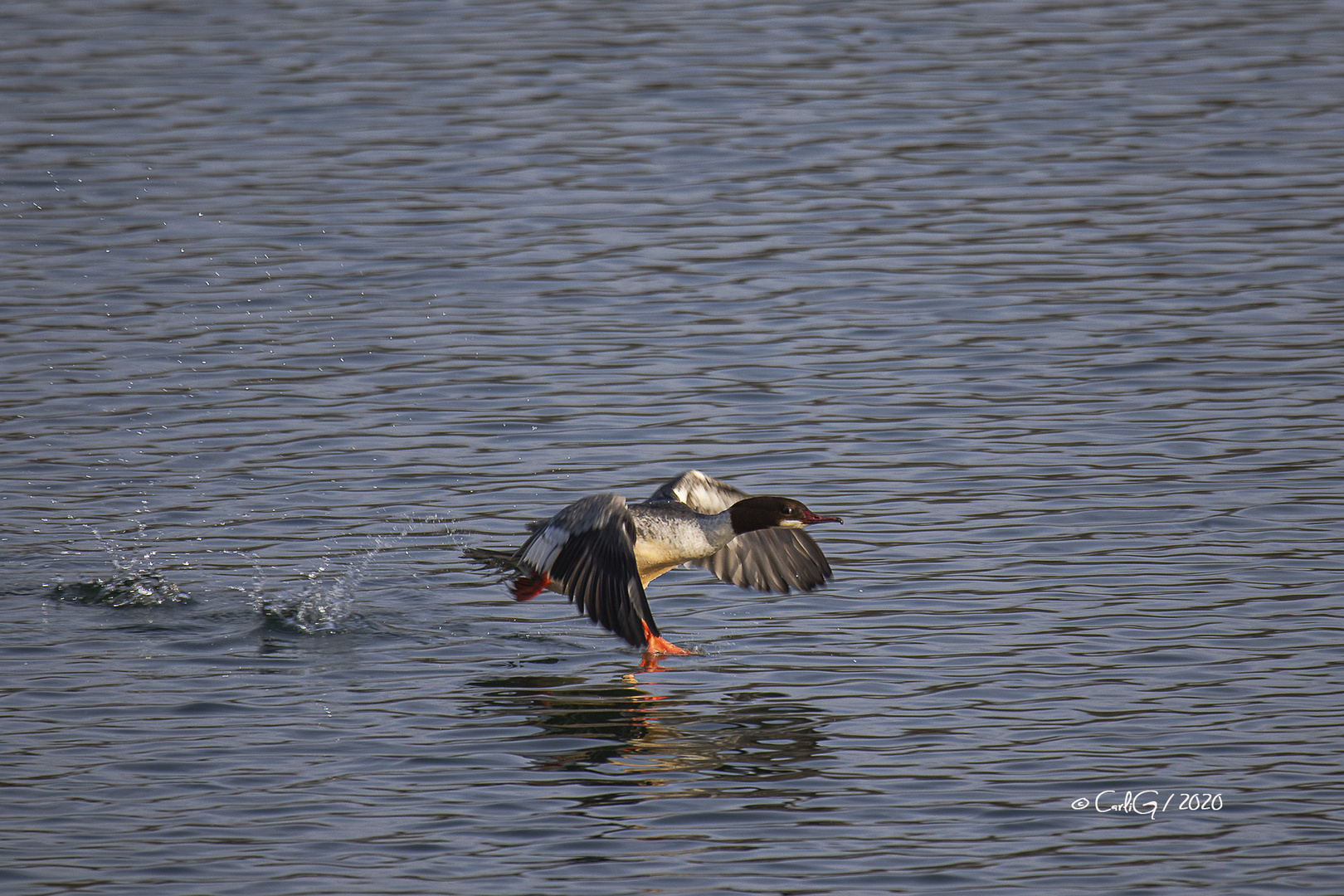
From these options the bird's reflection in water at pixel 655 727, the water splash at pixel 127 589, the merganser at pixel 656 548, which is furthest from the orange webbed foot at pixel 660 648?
the water splash at pixel 127 589

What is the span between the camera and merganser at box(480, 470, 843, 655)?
8.58 metres

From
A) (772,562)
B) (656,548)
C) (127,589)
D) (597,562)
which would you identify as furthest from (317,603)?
(772,562)

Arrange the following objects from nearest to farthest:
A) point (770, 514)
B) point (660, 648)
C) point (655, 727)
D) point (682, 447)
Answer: point (655, 727) → point (660, 648) → point (770, 514) → point (682, 447)

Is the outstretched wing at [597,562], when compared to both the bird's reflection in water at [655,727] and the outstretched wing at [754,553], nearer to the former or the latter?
the bird's reflection in water at [655,727]

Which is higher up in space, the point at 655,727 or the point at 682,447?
the point at 682,447

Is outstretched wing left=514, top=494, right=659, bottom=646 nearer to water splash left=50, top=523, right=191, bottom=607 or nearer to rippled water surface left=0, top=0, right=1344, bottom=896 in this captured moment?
rippled water surface left=0, top=0, right=1344, bottom=896

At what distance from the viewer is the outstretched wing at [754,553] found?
9.66 metres

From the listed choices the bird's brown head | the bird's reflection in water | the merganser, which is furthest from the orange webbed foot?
the bird's brown head

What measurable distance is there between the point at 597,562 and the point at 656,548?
0.59 meters

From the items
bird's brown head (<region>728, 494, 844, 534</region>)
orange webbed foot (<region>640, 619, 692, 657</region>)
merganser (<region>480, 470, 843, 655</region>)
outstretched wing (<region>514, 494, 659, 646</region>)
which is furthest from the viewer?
bird's brown head (<region>728, 494, 844, 534</region>)

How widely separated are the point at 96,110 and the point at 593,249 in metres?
8.08

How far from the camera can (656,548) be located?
9234mm

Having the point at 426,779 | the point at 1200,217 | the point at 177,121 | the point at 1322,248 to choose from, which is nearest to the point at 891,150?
the point at 1200,217

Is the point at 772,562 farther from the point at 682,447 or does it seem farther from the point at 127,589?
the point at 127,589
